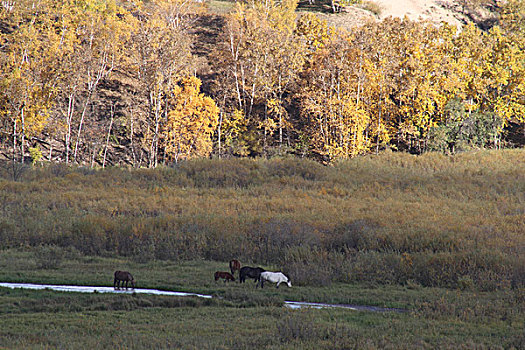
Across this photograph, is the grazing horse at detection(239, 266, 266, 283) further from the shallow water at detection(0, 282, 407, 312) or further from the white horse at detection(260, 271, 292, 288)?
the shallow water at detection(0, 282, 407, 312)

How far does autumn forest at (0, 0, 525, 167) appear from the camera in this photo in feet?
155

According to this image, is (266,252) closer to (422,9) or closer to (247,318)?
(247,318)

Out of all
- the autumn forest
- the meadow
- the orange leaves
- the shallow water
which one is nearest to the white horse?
the meadow

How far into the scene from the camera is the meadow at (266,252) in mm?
9477

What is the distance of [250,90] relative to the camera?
57688mm

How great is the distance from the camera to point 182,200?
88.9 feet

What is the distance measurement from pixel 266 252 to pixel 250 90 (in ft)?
135

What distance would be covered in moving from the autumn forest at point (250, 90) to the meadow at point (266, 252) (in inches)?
444

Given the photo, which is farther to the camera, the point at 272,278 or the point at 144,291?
the point at 144,291

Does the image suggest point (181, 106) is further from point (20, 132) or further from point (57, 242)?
point (57, 242)

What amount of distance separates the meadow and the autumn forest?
11287 millimetres

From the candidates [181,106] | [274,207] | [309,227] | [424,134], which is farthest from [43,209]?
[424,134]

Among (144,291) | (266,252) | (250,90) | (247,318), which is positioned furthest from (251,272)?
(250,90)

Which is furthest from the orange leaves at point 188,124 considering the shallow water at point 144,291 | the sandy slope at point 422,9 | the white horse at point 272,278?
the sandy slope at point 422,9
